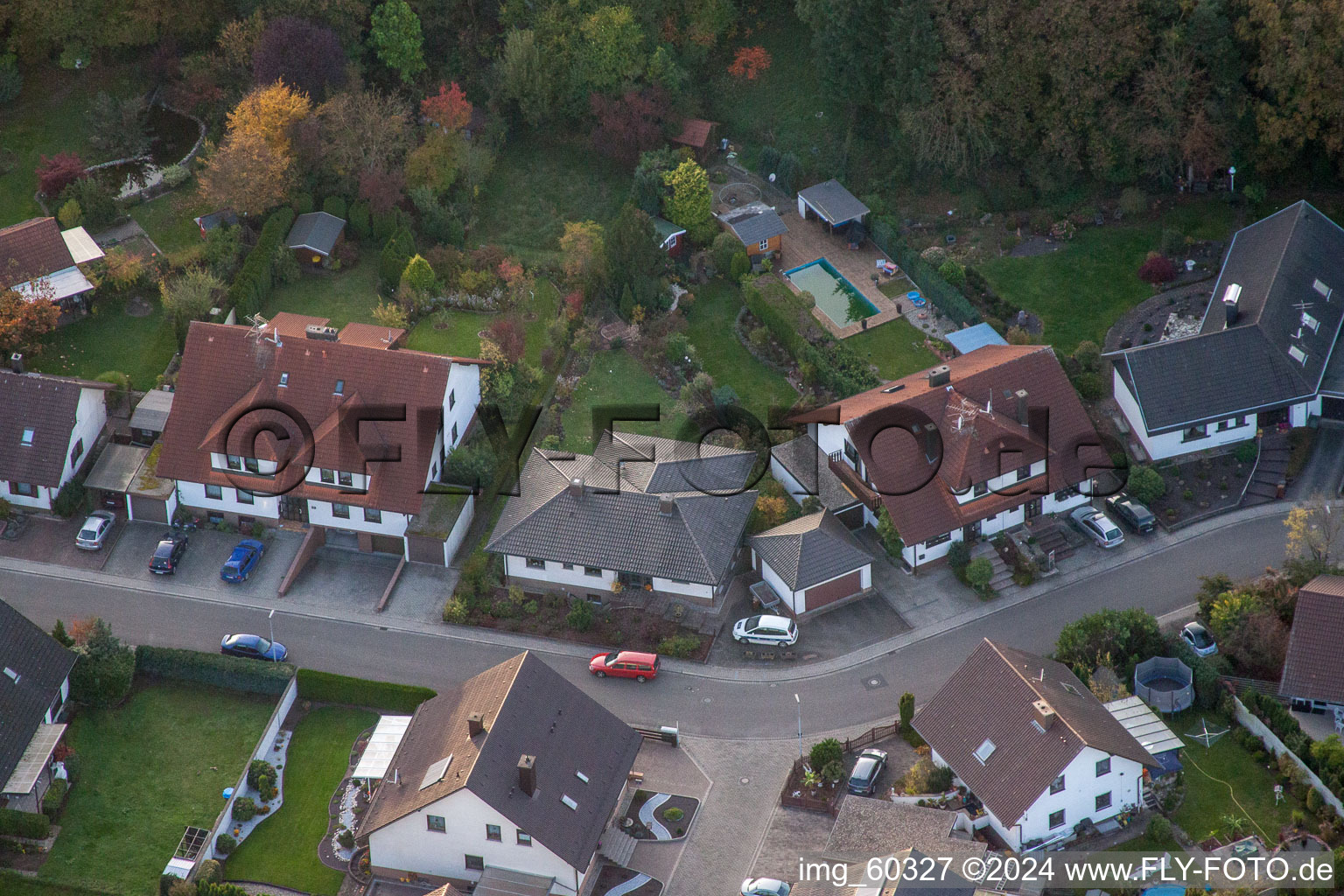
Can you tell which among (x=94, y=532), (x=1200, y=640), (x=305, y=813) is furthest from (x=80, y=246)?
(x=1200, y=640)

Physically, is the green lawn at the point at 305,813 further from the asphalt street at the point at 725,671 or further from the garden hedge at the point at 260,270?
the garden hedge at the point at 260,270

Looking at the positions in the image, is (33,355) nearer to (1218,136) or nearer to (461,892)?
(461,892)

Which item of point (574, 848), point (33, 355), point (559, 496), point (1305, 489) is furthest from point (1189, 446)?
point (33, 355)

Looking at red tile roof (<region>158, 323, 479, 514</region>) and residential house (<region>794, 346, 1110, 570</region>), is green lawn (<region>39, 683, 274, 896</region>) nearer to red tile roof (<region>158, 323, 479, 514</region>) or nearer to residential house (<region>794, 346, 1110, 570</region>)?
red tile roof (<region>158, 323, 479, 514</region>)

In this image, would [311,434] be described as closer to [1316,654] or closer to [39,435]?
[39,435]

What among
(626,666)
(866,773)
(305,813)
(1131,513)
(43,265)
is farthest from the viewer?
(43,265)
